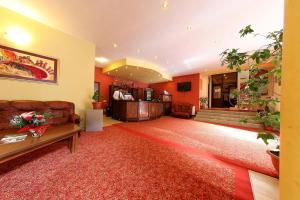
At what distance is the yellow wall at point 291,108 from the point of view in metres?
0.52

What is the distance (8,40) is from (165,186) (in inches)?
160

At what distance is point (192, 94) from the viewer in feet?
26.5

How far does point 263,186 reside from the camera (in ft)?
4.91

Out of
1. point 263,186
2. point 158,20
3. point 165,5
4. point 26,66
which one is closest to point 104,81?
point 26,66

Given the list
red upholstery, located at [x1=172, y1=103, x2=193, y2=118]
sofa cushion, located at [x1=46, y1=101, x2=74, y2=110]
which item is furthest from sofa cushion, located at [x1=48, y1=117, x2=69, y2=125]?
red upholstery, located at [x1=172, y1=103, x2=193, y2=118]

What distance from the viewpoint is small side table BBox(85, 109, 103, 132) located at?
3727mm

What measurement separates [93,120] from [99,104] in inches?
20.9

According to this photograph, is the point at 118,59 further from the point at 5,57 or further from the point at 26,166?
the point at 26,166

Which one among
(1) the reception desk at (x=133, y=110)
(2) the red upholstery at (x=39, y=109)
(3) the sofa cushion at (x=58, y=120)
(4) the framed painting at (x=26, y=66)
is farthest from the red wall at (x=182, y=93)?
(4) the framed painting at (x=26, y=66)

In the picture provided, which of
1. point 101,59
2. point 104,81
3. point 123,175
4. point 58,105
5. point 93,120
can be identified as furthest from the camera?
point 104,81

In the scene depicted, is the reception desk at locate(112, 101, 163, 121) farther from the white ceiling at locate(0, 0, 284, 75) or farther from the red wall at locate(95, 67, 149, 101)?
the white ceiling at locate(0, 0, 284, 75)

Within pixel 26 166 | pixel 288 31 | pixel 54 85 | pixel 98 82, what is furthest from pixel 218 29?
pixel 98 82

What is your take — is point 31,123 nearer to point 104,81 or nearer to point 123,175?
point 123,175

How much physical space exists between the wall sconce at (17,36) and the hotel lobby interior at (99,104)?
0.02 meters
